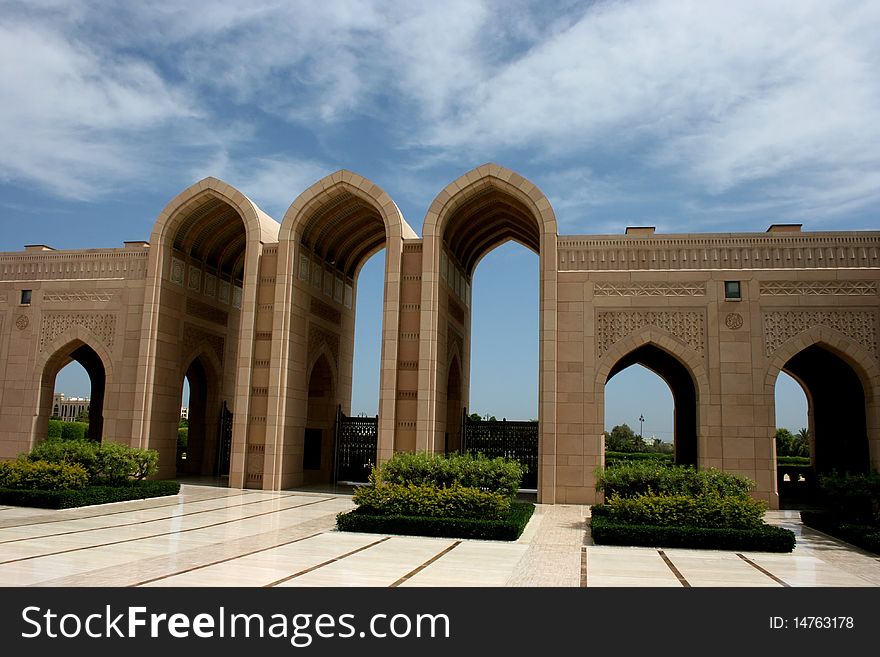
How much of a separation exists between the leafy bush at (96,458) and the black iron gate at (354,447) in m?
6.29

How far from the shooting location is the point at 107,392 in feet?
58.9

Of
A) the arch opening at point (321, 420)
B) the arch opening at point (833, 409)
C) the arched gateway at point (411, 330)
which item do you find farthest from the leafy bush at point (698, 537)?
the arch opening at point (321, 420)

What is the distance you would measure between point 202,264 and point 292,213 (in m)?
4.21

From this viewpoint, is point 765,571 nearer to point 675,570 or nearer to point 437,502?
point 675,570

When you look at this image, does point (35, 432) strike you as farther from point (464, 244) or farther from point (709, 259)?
point (709, 259)

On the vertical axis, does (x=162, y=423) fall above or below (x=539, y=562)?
above

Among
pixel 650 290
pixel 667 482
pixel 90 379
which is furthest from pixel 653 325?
pixel 90 379

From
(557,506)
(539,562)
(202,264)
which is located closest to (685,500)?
(539,562)

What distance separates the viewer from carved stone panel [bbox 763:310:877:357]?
15.0 m

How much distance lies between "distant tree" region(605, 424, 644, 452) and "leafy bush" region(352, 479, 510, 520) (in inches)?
1155

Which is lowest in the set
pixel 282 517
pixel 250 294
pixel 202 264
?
pixel 282 517

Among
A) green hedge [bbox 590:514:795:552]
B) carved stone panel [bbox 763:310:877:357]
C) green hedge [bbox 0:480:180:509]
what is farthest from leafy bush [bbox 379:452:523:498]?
carved stone panel [bbox 763:310:877:357]

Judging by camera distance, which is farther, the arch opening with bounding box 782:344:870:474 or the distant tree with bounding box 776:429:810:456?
the distant tree with bounding box 776:429:810:456

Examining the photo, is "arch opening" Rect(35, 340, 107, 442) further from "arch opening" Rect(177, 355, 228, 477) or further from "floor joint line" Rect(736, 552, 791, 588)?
"floor joint line" Rect(736, 552, 791, 588)
